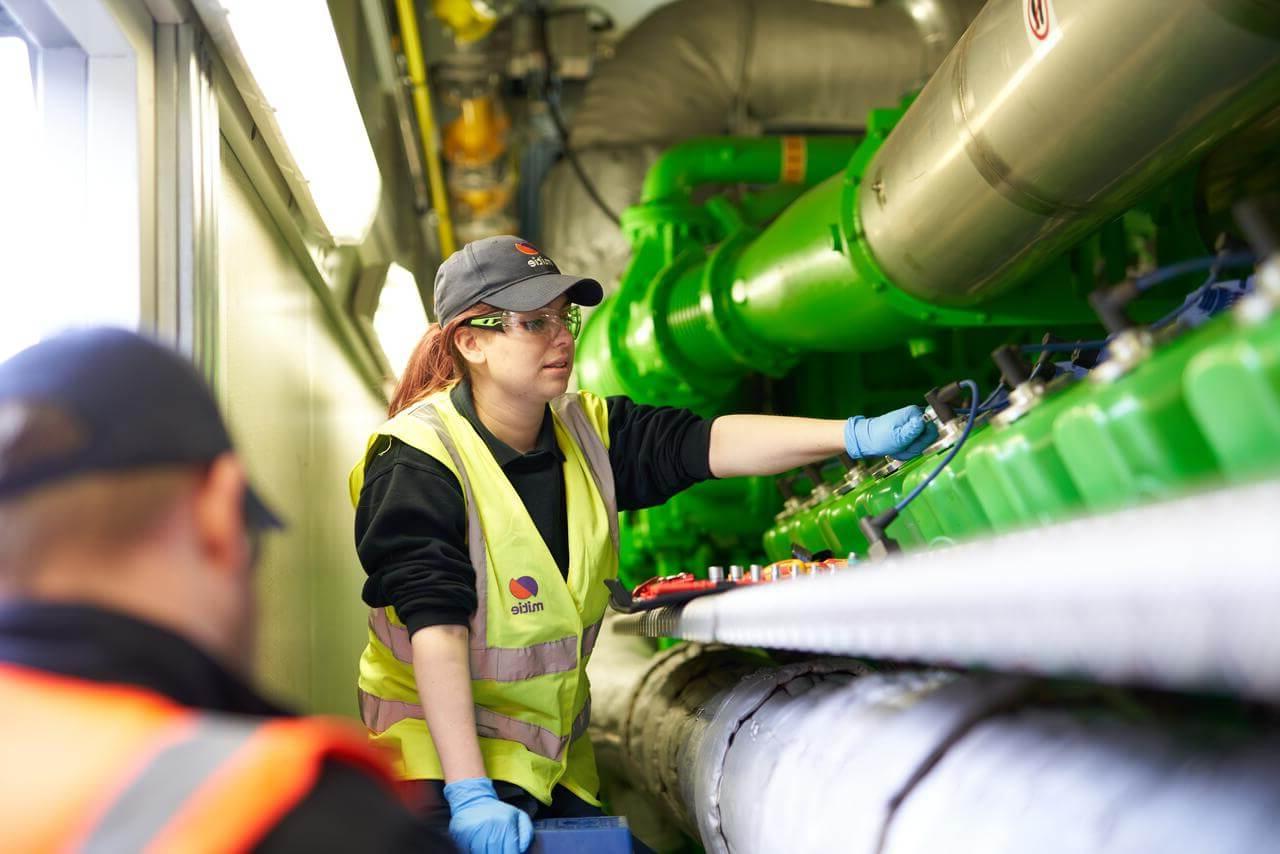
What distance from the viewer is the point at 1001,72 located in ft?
5.76

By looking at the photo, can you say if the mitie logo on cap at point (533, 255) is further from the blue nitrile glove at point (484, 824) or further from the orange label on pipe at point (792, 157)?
the orange label on pipe at point (792, 157)

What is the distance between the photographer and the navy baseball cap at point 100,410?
2.52 feet

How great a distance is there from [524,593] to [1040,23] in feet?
4.02

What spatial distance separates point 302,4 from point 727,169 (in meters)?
2.18

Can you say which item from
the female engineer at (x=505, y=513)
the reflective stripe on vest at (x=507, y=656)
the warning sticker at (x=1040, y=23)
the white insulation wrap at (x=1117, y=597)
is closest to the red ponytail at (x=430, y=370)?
the female engineer at (x=505, y=513)

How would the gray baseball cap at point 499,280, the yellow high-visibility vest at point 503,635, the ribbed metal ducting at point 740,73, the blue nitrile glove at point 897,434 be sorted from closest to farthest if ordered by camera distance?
the blue nitrile glove at point 897,434 < the yellow high-visibility vest at point 503,635 < the gray baseball cap at point 499,280 < the ribbed metal ducting at point 740,73

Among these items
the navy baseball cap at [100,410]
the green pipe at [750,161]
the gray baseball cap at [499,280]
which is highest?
the green pipe at [750,161]

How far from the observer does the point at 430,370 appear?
2500mm

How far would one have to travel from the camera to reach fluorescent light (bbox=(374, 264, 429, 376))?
13.7 feet

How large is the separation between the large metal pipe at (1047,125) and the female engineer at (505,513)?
14.3 inches

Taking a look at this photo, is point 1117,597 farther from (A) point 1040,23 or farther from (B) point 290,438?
(B) point 290,438

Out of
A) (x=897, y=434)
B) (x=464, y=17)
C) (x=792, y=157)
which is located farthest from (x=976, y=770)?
(x=464, y=17)

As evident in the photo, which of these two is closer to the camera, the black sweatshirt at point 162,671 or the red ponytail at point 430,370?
the black sweatshirt at point 162,671

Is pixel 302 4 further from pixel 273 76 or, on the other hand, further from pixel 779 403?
pixel 779 403
